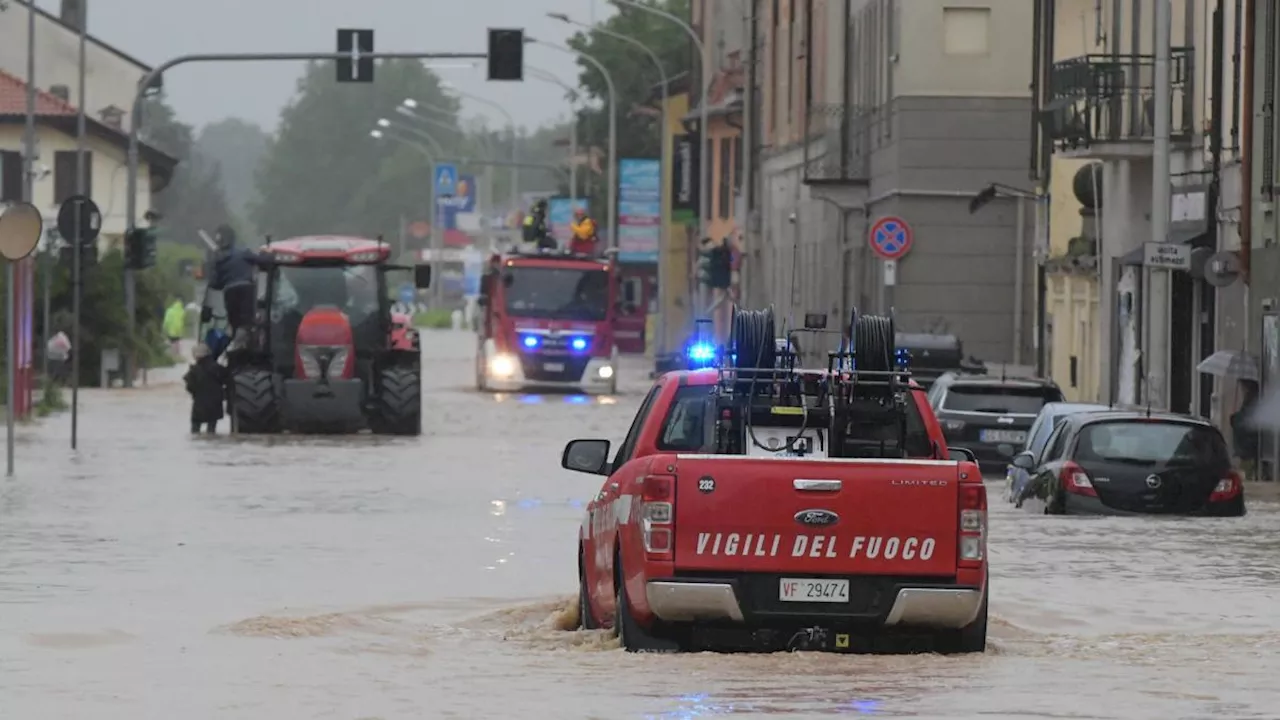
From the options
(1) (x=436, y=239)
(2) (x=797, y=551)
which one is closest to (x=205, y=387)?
(2) (x=797, y=551)

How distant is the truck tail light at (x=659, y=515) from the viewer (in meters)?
12.9

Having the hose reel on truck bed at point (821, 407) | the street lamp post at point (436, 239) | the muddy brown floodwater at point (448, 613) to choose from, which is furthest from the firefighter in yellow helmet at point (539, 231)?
the street lamp post at point (436, 239)

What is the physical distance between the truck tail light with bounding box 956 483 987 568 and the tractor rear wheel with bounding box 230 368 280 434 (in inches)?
1014

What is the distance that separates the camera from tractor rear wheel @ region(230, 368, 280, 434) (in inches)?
1497

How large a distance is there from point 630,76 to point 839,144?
47594 millimetres

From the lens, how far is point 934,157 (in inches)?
2114

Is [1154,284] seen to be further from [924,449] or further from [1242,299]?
[924,449]

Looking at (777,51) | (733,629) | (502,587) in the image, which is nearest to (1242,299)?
(502,587)

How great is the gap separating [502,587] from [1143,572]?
453 centimetres

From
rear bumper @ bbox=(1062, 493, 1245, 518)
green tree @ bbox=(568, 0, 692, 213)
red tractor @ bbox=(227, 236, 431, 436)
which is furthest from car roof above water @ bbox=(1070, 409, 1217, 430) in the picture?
green tree @ bbox=(568, 0, 692, 213)

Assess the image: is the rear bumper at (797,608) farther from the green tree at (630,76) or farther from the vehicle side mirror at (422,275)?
the green tree at (630,76)

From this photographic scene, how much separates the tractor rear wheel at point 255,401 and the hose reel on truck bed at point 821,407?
24.7 m

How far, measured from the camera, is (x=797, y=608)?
42.9 ft

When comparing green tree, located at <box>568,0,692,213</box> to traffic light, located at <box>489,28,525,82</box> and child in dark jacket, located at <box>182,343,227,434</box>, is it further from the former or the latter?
child in dark jacket, located at <box>182,343,227,434</box>
